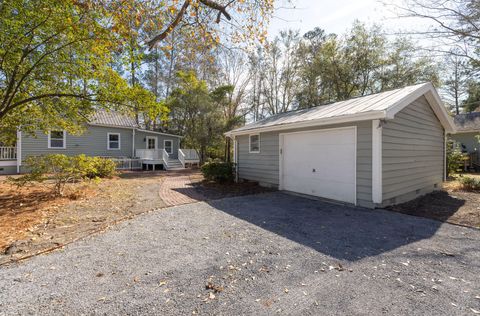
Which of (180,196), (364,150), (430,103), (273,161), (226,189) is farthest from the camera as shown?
(226,189)

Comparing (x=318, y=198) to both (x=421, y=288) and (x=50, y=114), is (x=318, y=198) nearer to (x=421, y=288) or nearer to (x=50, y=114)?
(x=421, y=288)

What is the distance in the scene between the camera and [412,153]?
7.02 m

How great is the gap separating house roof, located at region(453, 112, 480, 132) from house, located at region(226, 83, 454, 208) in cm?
1062

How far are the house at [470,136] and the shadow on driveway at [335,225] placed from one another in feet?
49.5

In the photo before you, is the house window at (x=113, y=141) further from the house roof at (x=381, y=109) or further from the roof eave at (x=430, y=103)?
the roof eave at (x=430, y=103)

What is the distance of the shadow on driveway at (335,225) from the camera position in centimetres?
366

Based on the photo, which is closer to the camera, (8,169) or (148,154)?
(8,169)

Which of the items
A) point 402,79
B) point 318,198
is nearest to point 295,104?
point 402,79

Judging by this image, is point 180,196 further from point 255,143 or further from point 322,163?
point 322,163

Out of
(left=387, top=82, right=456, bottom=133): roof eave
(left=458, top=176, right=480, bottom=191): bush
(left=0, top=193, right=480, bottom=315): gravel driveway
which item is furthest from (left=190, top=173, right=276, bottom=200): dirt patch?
(left=458, top=176, right=480, bottom=191): bush

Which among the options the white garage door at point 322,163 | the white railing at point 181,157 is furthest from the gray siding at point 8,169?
the white garage door at point 322,163

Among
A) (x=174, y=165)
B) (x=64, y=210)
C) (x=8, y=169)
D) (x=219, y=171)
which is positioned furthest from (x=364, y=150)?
(x=8, y=169)

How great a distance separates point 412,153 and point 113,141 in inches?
677

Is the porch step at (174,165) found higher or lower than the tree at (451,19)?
lower
